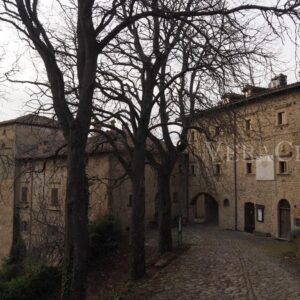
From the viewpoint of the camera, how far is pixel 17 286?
18047 mm

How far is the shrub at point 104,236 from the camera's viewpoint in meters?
22.4

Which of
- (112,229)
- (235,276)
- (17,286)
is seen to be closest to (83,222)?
(235,276)

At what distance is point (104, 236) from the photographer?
2323 centimetres

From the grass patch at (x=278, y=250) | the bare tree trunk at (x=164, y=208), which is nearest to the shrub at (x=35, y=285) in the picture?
the bare tree trunk at (x=164, y=208)

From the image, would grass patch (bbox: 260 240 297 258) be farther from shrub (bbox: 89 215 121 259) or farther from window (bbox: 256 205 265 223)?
shrub (bbox: 89 215 121 259)

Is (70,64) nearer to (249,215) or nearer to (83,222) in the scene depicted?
(83,222)

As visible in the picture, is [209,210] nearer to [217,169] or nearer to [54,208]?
[217,169]

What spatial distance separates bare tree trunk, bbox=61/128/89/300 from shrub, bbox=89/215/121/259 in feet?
43.8

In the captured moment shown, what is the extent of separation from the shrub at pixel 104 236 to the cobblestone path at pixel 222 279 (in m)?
5.23

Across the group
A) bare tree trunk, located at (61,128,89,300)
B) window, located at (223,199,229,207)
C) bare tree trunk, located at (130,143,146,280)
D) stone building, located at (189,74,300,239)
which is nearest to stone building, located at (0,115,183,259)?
window, located at (223,199,229,207)

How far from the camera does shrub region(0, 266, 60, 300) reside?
703 inches

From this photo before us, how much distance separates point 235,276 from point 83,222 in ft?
22.3

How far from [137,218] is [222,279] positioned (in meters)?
3.49

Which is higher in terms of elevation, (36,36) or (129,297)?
(36,36)
